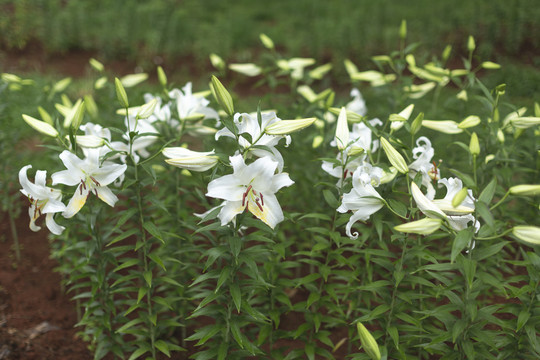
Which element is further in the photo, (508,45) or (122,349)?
(508,45)

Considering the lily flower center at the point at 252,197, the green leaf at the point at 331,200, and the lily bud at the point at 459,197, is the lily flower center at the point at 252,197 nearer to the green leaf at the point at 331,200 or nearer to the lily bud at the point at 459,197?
the green leaf at the point at 331,200

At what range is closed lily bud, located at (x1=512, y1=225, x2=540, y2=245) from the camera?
1.36m

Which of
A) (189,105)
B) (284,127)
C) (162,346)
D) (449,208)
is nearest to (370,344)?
(449,208)

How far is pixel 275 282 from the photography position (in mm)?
2064

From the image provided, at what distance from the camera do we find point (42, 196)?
1.71m

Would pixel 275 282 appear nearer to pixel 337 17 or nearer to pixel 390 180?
pixel 390 180

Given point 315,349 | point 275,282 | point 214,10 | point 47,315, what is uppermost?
point 275,282

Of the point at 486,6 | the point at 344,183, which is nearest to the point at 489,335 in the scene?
the point at 344,183

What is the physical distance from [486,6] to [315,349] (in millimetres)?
5649

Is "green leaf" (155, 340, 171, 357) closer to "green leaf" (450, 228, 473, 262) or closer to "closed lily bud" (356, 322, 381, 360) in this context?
"closed lily bud" (356, 322, 381, 360)

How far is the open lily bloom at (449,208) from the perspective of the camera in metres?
1.46

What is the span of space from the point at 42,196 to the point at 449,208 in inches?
49.7

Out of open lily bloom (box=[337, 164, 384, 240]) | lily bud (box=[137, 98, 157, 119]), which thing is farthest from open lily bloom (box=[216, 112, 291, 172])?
lily bud (box=[137, 98, 157, 119])

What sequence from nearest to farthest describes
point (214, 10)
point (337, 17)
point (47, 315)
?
point (47, 315), point (337, 17), point (214, 10)
